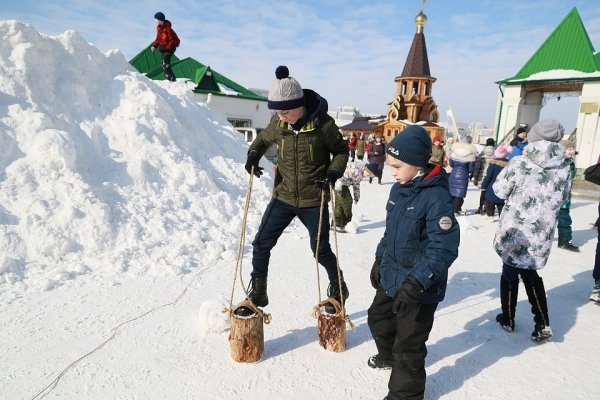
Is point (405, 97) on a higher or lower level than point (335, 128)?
higher

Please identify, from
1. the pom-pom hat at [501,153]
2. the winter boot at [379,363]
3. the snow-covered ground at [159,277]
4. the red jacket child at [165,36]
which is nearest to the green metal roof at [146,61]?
the red jacket child at [165,36]

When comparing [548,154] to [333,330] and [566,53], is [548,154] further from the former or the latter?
[566,53]

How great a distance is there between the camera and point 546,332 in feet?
9.48

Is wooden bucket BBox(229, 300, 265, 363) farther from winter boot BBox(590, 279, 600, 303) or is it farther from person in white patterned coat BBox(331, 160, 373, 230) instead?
winter boot BBox(590, 279, 600, 303)

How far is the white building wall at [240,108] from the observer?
20.5m

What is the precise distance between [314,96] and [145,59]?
22958 millimetres

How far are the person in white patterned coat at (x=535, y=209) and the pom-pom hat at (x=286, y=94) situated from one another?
6.41 ft

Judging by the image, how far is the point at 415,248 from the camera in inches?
80.7

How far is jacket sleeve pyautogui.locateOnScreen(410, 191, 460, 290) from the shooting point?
185 centimetres

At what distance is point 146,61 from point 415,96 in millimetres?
27266

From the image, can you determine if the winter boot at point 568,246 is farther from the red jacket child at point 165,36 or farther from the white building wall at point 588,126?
the white building wall at point 588,126

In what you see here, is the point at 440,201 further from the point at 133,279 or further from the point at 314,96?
the point at 133,279

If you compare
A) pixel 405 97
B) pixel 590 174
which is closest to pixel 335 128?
Result: pixel 590 174

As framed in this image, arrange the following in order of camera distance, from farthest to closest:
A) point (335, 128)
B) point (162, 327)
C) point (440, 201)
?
point (162, 327) < point (335, 128) < point (440, 201)
